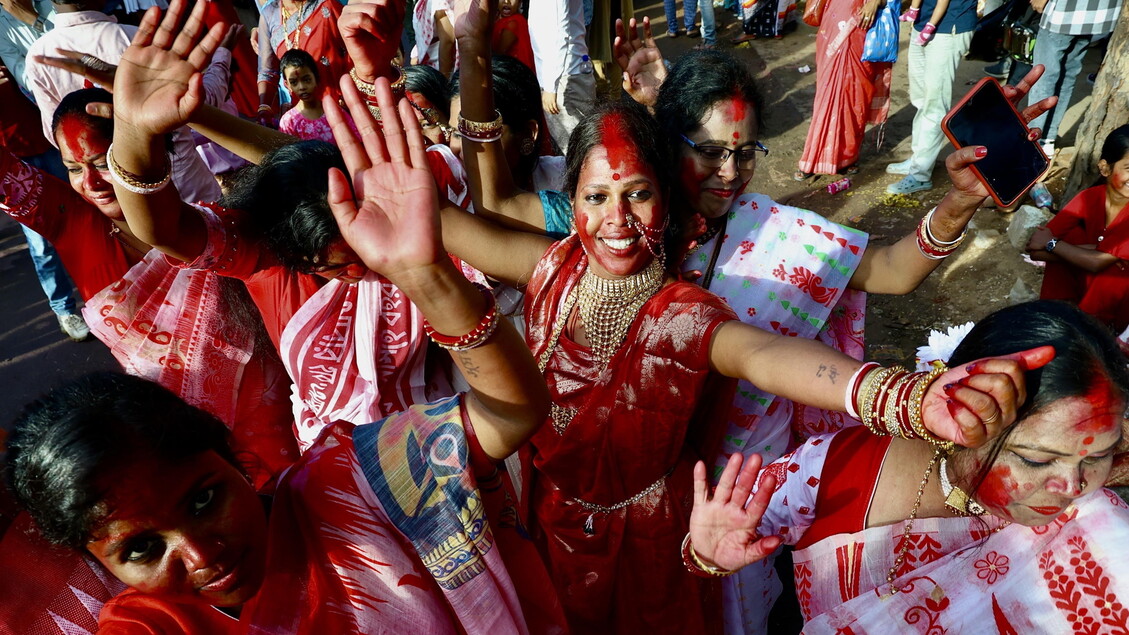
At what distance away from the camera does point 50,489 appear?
116cm

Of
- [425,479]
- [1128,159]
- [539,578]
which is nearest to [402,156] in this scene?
[425,479]

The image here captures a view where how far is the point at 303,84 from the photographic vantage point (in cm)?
A: 405

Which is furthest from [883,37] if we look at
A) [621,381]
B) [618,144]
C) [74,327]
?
[74,327]

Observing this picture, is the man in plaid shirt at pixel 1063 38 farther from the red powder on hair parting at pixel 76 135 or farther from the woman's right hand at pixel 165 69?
the red powder on hair parting at pixel 76 135

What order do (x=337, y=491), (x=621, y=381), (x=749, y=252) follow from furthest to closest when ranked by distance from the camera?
(x=749, y=252) → (x=621, y=381) → (x=337, y=491)

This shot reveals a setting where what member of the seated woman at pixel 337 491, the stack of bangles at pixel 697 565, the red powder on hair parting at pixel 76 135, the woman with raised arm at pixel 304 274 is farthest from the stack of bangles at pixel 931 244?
the red powder on hair parting at pixel 76 135

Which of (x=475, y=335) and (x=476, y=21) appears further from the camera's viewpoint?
(x=476, y=21)

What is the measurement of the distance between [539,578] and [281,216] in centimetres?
125

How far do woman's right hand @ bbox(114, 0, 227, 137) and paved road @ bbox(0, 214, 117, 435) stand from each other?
2938 mm

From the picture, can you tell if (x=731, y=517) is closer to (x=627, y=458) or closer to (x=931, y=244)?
(x=627, y=458)

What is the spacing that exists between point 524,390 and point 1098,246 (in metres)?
2.59

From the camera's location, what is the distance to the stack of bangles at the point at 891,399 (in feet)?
4.29

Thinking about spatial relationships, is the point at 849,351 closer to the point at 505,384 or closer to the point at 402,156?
the point at 505,384

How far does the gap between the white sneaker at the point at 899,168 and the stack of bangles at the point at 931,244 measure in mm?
3525
